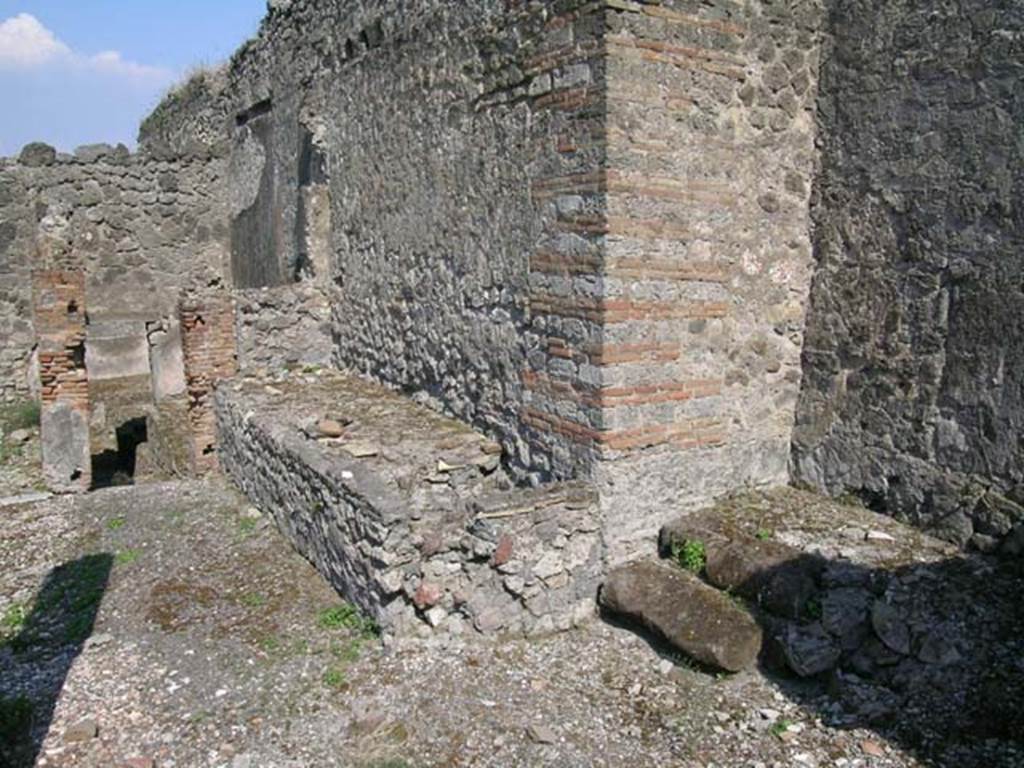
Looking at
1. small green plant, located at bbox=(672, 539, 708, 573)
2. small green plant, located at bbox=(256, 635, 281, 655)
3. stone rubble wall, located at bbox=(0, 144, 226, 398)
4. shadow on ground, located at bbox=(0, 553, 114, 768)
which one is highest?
stone rubble wall, located at bbox=(0, 144, 226, 398)

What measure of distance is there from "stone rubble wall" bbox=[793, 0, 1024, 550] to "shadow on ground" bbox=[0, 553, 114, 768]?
4694mm

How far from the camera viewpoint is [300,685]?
4707 millimetres

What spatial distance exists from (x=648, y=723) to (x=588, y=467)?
152 centimetres

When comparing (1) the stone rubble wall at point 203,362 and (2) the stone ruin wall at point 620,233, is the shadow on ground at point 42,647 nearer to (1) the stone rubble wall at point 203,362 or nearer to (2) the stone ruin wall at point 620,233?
(1) the stone rubble wall at point 203,362

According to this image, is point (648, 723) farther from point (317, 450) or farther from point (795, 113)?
point (795, 113)

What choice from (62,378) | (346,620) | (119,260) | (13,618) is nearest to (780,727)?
(346,620)

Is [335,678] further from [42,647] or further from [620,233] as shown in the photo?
[620,233]

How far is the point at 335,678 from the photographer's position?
471 cm

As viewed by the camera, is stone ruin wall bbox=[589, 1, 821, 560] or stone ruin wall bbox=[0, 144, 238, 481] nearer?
stone ruin wall bbox=[589, 1, 821, 560]

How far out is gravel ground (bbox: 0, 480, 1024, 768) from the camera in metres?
4.05

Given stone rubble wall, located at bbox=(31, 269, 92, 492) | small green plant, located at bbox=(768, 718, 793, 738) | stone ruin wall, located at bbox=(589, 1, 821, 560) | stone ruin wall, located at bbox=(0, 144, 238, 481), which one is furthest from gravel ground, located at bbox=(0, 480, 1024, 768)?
stone ruin wall, located at bbox=(0, 144, 238, 481)

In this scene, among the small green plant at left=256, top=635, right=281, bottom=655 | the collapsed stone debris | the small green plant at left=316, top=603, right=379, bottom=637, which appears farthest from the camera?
the small green plant at left=316, top=603, right=379, bottom=637

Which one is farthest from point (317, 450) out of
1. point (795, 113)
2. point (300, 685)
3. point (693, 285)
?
point (795, 113)

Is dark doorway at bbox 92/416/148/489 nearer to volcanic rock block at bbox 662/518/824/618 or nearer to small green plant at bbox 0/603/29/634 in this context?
small green plant at bbox 0/603/29/634
